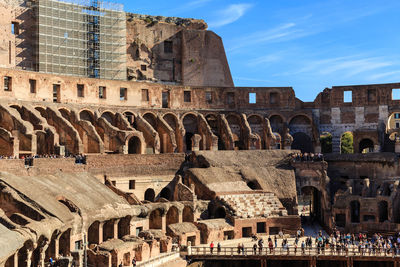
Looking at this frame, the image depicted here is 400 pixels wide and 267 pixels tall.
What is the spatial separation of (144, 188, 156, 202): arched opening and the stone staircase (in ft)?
22.8

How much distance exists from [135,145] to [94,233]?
18284 millimetres

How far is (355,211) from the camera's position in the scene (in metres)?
50.2

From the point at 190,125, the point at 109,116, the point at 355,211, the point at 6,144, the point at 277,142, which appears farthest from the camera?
the point at 190,125

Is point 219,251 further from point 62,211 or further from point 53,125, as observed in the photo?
point 53,125

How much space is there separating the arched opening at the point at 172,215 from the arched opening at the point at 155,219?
1.57 metres

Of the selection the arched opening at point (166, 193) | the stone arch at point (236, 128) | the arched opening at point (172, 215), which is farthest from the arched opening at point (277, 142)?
the arched opening at point (172, 215)

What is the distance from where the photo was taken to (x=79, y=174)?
44.8 m

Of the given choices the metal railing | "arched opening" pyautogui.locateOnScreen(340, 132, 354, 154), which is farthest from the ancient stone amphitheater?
"arched opening" pyautogui.locateOnScreen(340, 132, 354, 154)

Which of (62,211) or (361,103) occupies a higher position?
(361,103)

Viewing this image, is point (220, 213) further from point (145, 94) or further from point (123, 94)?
point (123, 94)

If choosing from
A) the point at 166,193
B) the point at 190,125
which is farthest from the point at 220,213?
the point at 190,125

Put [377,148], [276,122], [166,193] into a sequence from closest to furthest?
[166,193] → [377,148] → [276,122]

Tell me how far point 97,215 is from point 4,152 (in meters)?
11.4

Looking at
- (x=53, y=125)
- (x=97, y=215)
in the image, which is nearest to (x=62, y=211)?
(x=97, y=215)
